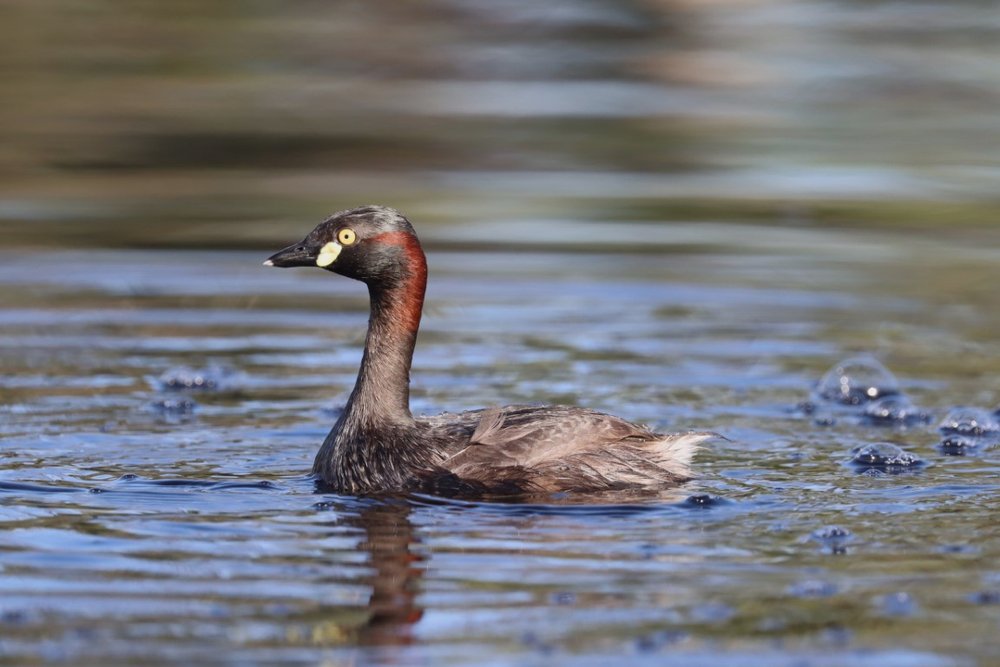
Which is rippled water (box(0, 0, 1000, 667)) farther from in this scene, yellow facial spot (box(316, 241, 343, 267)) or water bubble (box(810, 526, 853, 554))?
yellow facial spot (box(316, 241, 343, 267))

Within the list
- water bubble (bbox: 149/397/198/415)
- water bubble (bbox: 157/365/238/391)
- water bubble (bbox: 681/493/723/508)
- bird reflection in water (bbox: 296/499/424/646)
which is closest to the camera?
bird reflection in water (bbox: 296/499/424/646)

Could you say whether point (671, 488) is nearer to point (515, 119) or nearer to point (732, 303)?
point (732, 303)

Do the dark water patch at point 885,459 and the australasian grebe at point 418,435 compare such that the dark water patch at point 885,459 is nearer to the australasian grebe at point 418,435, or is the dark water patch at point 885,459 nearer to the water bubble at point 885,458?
the water bubble at point 885,458

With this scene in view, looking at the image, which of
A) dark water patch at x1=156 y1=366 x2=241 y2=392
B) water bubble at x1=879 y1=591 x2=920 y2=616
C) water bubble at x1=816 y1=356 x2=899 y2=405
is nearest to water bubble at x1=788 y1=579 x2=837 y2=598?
water bubble at x1=879 y1=591 x2=920 y2=616

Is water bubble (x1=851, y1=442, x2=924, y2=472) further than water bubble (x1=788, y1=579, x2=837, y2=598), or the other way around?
water bubble (x1=851, y1=442, x2=924, y2=472)

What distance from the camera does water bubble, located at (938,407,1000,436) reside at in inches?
352

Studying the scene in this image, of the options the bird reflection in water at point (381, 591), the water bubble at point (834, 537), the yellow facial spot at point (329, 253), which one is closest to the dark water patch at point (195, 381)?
the yellow facial spot at point (329, 253)

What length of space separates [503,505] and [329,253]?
153cm

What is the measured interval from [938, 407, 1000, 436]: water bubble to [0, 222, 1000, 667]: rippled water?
0.17 metres

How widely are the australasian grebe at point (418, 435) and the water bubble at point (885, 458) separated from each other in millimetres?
759

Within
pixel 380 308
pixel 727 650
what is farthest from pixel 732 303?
pixel 727 650

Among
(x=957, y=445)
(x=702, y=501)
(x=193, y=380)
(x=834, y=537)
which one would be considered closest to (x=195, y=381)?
(x=193, y=380)

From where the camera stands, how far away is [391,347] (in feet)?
28.0

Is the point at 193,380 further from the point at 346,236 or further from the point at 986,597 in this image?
the point at 986,597
